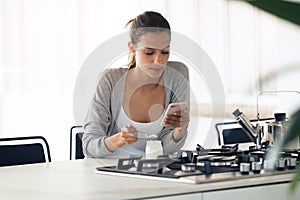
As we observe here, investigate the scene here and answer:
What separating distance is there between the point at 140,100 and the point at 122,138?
0.25 meters

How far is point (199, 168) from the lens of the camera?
5.99 feet

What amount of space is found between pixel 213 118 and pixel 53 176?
94cm

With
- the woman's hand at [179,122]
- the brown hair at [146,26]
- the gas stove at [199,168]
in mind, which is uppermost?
the brown hair at [146,26]

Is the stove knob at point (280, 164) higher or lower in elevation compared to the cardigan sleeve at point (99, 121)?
lower

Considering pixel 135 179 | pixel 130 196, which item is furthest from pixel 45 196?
pixel 135 179

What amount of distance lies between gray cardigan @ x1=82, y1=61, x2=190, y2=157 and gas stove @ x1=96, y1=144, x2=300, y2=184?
0.30 meters

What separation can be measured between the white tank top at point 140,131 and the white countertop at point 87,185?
0.97 ft

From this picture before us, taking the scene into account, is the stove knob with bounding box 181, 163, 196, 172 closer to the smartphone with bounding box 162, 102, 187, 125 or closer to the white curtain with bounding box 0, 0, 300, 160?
the smartphone with bounding box 162, 102, 187, 125

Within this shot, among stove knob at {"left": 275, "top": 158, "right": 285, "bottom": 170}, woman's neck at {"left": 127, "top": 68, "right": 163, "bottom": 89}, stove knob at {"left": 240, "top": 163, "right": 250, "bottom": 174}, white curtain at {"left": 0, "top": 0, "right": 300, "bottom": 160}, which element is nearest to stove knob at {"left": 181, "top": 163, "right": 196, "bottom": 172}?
stove knob at {"left": 240, "top": 163, "right": 250, "bottom": 174}

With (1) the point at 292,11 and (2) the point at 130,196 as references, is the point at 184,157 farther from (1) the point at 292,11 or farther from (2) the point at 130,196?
(1) the point at 292,11

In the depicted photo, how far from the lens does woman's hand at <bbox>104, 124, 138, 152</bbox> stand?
216 cm

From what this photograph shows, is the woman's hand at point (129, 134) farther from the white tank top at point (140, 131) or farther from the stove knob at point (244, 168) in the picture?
the stove knob at point (244, 168)

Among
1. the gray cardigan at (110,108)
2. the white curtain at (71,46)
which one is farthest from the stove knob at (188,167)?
the white curtain at (71,46)

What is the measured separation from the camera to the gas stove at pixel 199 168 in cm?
172
